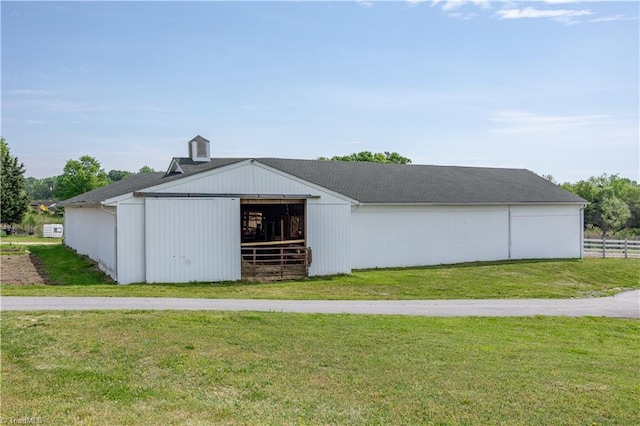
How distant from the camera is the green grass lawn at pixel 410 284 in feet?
50.6

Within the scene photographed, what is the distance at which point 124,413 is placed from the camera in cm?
561

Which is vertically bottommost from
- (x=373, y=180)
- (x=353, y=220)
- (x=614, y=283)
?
(x=614, y=283)

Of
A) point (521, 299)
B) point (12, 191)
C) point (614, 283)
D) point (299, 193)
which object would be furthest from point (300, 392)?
point (12, 191)

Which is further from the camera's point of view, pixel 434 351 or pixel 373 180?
pixel 373 180

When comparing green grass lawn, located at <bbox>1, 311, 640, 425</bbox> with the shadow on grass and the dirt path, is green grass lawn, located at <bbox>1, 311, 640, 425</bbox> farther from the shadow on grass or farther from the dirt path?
the dirt path

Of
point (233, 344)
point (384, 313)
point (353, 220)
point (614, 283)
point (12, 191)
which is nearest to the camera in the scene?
point (233, 344)

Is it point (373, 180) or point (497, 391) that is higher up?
point (373, 180)

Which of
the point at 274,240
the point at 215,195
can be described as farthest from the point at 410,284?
the point at 274,240

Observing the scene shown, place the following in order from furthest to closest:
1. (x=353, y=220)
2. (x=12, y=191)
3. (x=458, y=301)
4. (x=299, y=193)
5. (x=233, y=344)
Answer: (x=12, y=191)
(x=353, y=220)
(x=299, y=193)
(x=458, y=301)
(x=233, y=344)

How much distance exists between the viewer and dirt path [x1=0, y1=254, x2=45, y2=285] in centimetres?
1734

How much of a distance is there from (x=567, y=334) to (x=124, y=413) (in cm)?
920

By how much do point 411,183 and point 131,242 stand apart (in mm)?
14923

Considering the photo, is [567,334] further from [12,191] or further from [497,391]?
[12,191]

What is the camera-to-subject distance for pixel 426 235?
81.6ft
